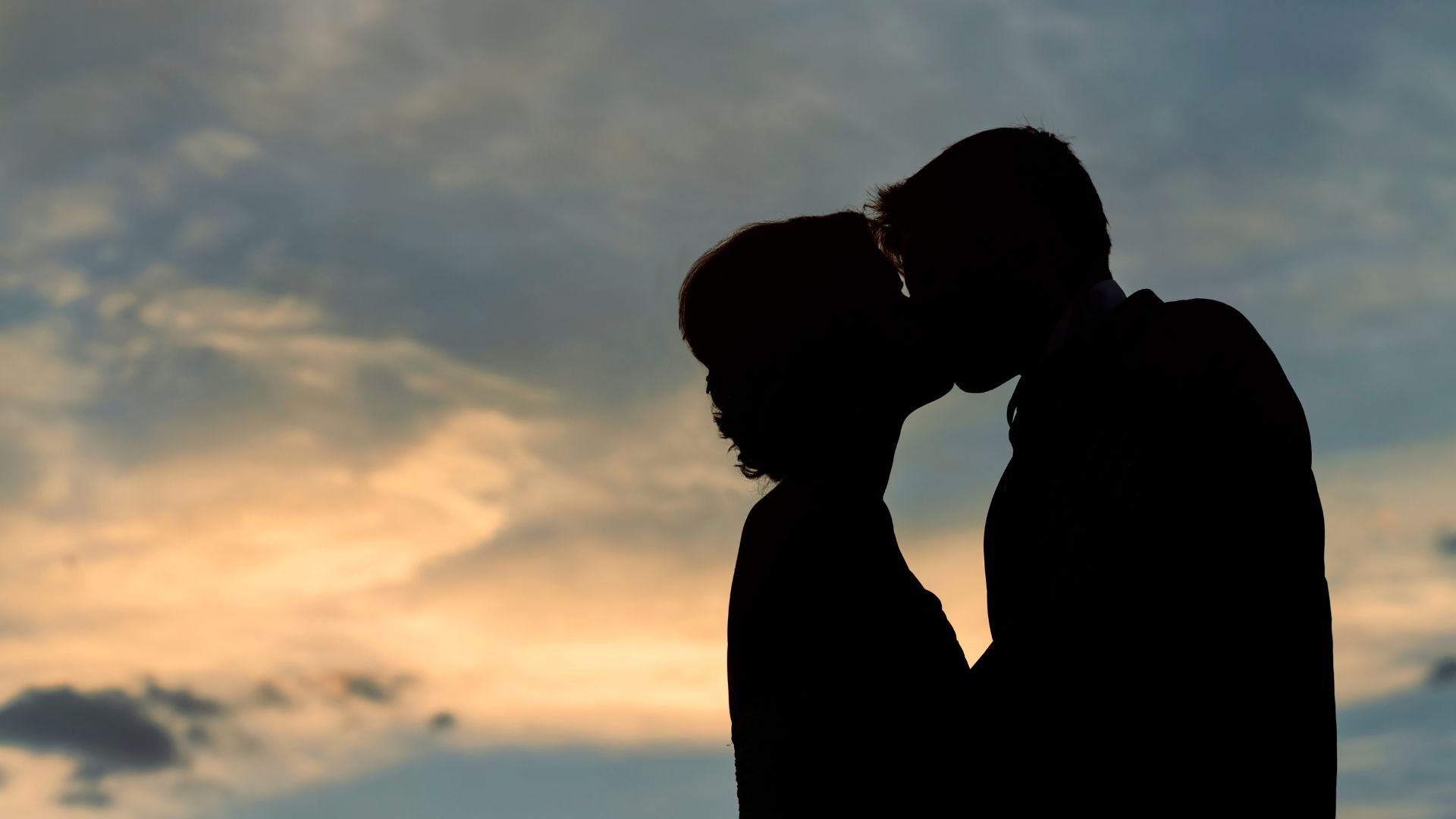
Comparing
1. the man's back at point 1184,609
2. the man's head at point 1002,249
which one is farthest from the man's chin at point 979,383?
the man's back at point 1184,609

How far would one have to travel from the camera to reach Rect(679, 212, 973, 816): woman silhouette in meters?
5.19

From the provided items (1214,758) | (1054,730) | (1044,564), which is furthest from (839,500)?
(1214,758)

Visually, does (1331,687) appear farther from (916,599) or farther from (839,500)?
(839,500)

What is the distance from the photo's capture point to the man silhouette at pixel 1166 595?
167 inches

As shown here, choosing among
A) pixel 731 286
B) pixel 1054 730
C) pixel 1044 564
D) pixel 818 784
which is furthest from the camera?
pixel 731 286

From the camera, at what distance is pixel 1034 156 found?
620 centimetres

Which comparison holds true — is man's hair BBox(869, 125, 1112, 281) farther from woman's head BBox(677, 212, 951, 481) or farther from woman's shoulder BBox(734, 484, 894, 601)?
woman's shoulder BBox(734, 484, 894, 601)

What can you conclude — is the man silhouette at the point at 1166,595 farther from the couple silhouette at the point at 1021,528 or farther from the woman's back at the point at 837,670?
the woman's back at the point at 837,670

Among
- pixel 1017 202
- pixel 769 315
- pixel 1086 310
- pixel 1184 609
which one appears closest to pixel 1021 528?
pixel 1184 609

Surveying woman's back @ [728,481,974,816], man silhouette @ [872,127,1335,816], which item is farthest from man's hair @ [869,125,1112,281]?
woman's back @ [728,481,974,816]

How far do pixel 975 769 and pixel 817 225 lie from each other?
258cm

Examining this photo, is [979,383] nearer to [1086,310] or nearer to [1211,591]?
[1086,310]

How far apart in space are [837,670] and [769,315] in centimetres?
158

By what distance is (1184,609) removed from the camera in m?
4.37
